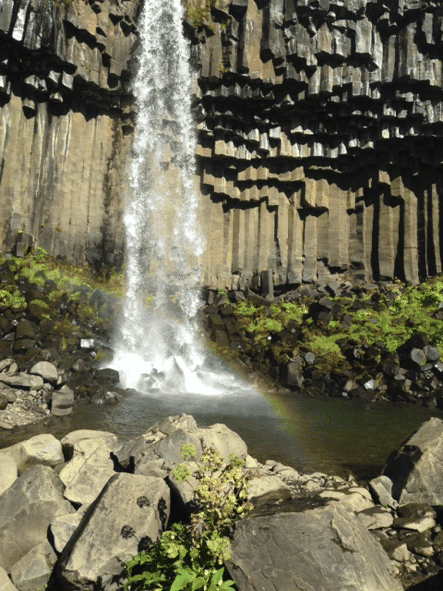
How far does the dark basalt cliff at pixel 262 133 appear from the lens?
70.3ft

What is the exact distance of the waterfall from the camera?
24453 mm

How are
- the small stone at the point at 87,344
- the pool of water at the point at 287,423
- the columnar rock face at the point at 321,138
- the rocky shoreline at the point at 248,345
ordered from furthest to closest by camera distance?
the columnar rock face at the point at 321,138 < the small stone at the point at 87,344 < the rocky shoreline at the point at 248,345 < the pool of water at the point at 287,423

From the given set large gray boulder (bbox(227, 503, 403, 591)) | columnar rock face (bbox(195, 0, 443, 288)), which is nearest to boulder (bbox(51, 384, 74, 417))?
large gray boulder (bbox(227, 503, 403, 591))

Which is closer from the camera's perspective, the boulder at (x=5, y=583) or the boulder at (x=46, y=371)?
the boulder at (x=5, y=583)

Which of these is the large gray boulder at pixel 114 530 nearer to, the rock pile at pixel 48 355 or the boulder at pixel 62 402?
the rock pile at pixel 48 355

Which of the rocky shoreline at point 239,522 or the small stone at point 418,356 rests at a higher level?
the small stone at point 418,356

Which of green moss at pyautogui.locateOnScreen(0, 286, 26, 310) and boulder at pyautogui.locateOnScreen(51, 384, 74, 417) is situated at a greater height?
green moss at pyautogui.locateOnScreen(0, 286, 26, 310)

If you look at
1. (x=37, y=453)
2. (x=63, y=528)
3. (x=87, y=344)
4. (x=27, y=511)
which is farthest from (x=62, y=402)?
(x=63, y=528)

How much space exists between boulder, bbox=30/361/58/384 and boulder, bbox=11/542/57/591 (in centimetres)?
897

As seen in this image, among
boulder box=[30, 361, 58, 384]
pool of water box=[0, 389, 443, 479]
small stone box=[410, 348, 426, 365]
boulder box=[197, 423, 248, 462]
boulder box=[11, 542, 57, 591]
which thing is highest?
small stone box=[410, 348, 426, 365]

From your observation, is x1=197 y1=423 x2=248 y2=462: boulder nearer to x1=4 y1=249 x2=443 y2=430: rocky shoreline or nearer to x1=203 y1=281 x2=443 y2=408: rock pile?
x1=4 y1=249 x2=443 y2=430: rocky shoreline

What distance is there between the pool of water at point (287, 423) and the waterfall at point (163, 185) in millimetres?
8640

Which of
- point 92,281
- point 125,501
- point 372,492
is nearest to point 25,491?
point 125,501

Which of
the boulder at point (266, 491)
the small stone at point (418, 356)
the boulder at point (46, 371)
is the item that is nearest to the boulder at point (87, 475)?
the boulder at point (266, 491)
